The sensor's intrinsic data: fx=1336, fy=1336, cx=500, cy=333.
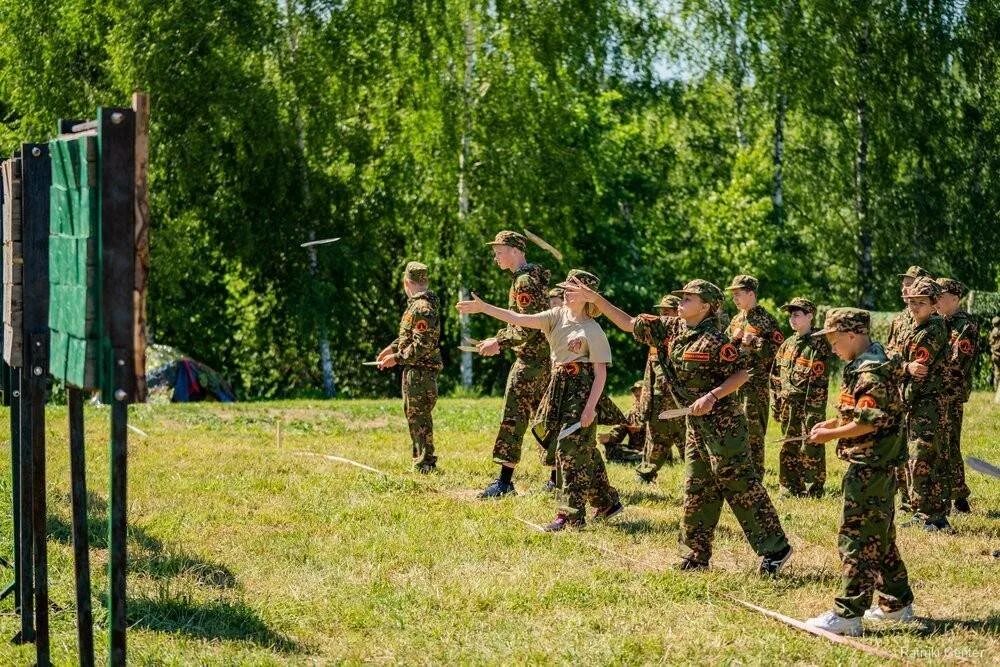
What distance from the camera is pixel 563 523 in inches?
412

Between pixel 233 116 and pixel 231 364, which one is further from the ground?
pixel 233 116

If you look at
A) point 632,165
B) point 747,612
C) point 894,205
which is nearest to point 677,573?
point 747,612

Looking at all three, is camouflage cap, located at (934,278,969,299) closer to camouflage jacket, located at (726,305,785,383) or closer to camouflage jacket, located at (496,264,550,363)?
camouflage jacket, located at (726,305,785,383)

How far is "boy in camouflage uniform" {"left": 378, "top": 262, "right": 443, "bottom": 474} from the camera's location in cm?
1297

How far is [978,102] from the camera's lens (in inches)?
1198

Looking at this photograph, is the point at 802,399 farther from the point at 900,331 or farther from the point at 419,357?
the point at 419,357

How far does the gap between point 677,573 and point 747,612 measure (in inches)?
35.6

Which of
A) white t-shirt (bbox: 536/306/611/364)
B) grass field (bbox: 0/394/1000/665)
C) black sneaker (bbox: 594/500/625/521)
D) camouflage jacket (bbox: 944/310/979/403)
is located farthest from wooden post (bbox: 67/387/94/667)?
camouflage jacket (bbox: 944/310/979/403)

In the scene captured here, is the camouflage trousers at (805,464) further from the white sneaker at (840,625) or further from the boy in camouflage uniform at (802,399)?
the white sneaker at (840,625)

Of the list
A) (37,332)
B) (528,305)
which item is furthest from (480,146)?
(37,332)

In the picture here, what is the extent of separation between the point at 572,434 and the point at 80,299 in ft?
18.4

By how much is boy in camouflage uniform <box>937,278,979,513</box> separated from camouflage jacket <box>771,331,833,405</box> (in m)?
1.49

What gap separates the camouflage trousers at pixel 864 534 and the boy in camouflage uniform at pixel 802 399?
4753mm

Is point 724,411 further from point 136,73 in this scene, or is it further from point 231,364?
point 231,364
